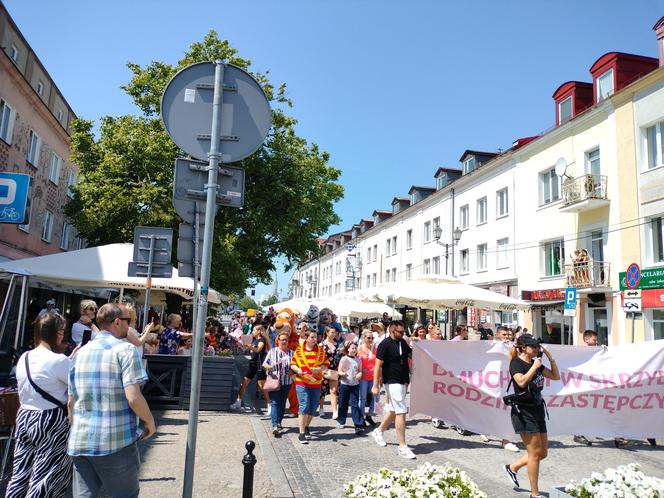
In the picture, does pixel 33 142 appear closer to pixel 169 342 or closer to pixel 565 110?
pixel 169 342

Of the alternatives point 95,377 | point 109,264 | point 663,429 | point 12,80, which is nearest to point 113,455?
point 95,377

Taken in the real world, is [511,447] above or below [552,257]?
below

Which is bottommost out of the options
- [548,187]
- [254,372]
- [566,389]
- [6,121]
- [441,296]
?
[254,372]

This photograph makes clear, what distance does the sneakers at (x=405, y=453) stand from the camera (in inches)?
277

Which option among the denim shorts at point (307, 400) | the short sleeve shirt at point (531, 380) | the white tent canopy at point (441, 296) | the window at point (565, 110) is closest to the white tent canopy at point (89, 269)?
the denim shorts at point (307, 400)

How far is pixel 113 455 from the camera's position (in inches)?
128

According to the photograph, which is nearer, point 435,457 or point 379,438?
point 435,457

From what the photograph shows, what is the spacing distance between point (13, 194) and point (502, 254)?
2427 centimetres

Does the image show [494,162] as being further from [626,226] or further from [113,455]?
[113,455]

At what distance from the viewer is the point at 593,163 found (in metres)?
21.5

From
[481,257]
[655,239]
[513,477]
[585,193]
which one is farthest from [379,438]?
[481,257]

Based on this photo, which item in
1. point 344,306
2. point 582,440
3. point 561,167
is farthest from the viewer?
point 344,306

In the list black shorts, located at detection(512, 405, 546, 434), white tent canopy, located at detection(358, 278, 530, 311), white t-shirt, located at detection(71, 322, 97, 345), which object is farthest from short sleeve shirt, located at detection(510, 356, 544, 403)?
white t-shirt, located at detection(71, 322, 97, 345)

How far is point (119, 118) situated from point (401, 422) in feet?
65.2
